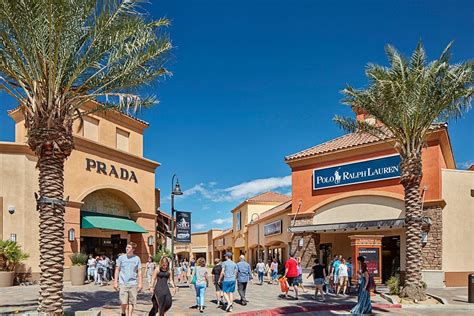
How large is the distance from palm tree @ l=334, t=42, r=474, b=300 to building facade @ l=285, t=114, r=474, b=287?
11.1 ft

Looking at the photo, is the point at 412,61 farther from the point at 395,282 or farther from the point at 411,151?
the point at 395,282

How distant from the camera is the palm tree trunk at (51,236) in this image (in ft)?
36.7

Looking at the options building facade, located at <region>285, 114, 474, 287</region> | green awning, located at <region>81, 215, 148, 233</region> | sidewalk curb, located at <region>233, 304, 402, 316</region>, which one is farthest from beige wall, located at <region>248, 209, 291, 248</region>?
sidewalk curb, located at <region>233, 304, 402, 316</region>

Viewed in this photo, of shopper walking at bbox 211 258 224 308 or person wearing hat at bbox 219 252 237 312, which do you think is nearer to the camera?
person wearing hat at bbox 219 252 237 312

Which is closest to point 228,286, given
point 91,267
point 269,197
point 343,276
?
point 343,276

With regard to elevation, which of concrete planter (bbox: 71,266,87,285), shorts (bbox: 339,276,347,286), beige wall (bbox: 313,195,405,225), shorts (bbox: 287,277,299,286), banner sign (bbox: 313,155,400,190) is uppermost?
banner sign (bbox: 313,155,400,190)

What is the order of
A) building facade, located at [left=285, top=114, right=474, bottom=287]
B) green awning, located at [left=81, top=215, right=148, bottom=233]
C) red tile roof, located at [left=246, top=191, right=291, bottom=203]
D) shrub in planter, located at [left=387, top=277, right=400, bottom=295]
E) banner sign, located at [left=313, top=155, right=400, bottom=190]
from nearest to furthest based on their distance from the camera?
shrub in planter, located at [left=387, top=277, right=400, bottom=295]
building facade, located at [left=285, top=114, right=474, bottom=287]
banner sign, located at [left=313, top=155, right=400, bottom=190]
green awning, located at [left=81, top=215, right=148, bottom=233]
red tile roof, located at [left=246, top=191, right=291, bottom=203]

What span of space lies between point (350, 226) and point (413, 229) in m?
8.12

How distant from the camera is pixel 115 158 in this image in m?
28.7

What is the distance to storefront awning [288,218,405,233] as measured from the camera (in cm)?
2345

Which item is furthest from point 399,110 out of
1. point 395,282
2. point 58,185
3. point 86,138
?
point 86,138

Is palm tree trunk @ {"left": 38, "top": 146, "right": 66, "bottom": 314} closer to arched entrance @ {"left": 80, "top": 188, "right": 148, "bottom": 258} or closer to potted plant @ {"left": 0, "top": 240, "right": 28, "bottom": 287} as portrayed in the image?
potted plant @ {"left": 0, "top": 240, "right": 28, "bottom": 287}

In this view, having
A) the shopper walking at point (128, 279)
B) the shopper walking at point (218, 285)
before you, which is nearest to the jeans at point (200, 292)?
the shopper walking at point (218, 285)

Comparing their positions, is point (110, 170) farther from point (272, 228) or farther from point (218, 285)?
point (218, 285)
